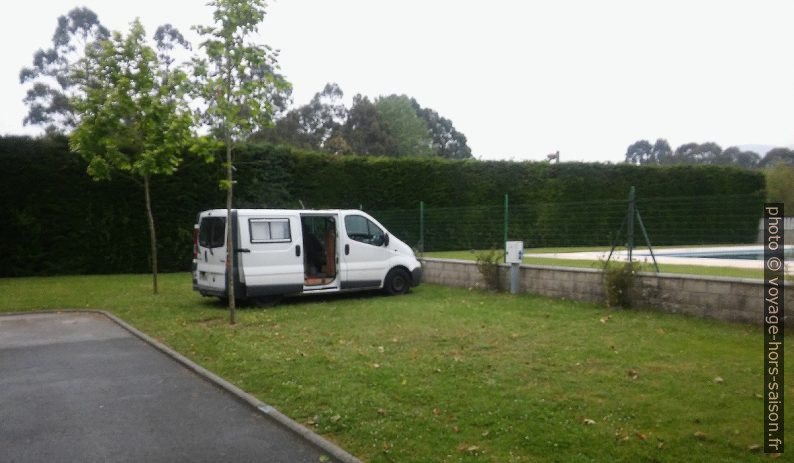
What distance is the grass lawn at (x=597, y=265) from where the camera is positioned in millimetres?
10281

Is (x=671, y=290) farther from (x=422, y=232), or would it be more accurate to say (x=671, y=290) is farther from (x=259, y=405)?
(x=422, y=232)

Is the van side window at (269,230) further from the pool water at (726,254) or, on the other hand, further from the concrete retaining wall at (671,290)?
the pool water at (726,254)

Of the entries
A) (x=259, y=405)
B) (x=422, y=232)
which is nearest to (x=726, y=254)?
(x=422, y=232)

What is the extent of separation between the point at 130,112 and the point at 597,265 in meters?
10.5

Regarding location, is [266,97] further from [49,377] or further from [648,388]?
[648,388]

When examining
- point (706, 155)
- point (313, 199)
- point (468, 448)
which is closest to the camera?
point (468, 448)

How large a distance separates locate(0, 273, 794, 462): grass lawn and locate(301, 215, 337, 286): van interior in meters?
1.37

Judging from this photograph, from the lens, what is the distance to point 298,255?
11.7 m

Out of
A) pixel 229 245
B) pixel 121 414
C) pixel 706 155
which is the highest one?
pixel 706 155

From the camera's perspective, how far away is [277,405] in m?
5.44

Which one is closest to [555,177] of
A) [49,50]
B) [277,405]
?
[277,405]

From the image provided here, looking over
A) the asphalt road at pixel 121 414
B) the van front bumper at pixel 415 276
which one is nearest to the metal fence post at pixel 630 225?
the van front bumper at pixel 415 276

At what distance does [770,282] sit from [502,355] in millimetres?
4024

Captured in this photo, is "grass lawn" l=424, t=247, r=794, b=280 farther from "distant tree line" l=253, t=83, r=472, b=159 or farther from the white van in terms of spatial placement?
"distant tree line" l=253, t=83, r=472, b=159
